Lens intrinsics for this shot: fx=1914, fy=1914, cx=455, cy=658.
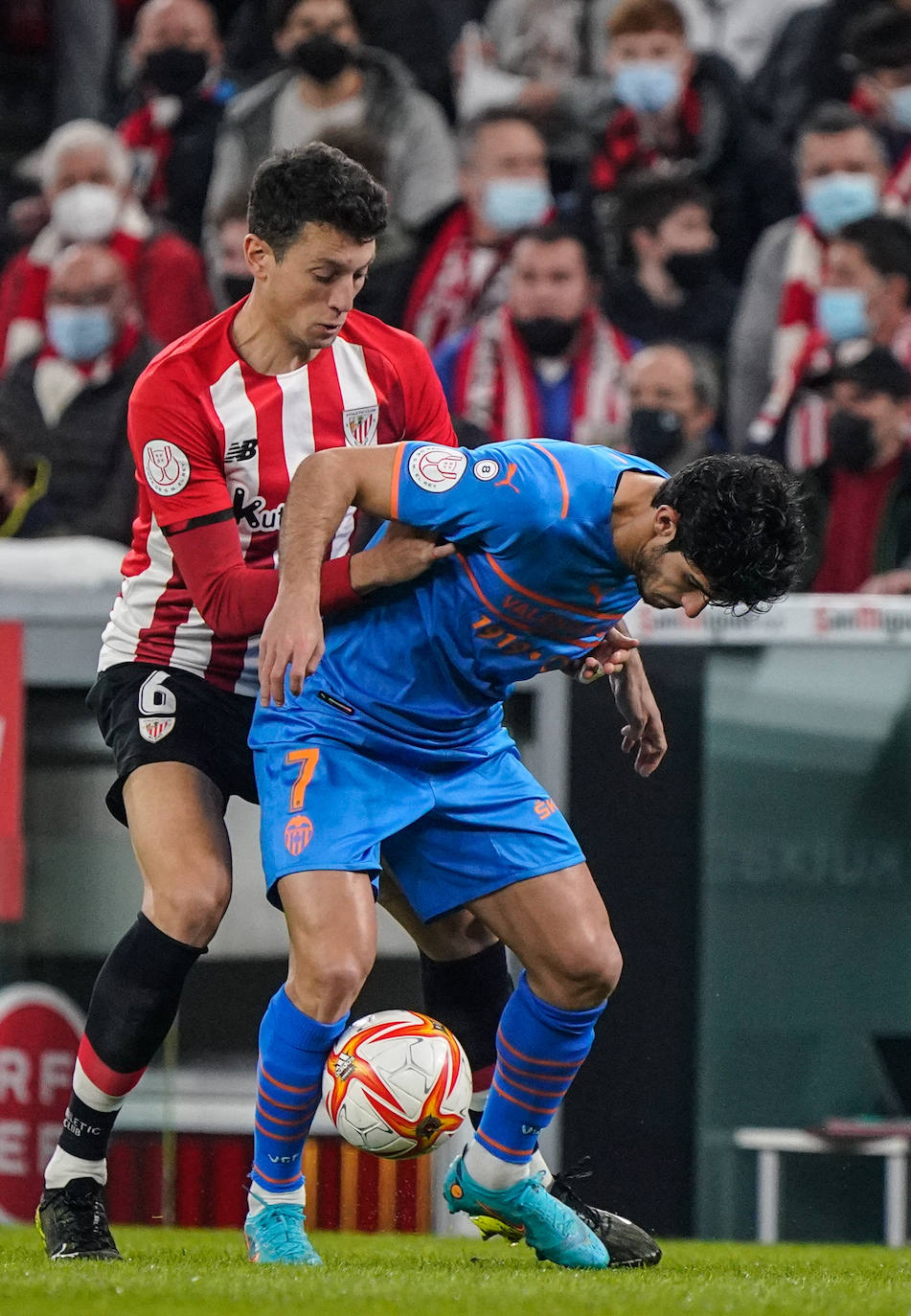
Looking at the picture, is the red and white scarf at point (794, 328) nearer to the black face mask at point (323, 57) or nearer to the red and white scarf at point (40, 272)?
the black face mask at point (323, 57)

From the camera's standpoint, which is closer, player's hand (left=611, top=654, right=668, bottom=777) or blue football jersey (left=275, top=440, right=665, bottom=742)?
blue football jersey (left=275, top=440, right=665, bottom=742)

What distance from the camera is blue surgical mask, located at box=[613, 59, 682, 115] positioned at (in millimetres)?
7457

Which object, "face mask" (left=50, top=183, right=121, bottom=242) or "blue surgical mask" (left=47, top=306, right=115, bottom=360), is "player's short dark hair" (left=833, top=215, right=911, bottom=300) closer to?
"blue surgical mask" (left=47, top=306, right=115, bottom=360)

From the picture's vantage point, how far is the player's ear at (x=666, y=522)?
3.38 m

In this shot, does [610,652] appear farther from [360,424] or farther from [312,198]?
[312,198]

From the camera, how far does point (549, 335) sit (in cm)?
695

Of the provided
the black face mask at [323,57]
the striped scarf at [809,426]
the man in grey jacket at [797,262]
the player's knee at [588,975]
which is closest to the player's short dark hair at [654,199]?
the man in grey jacket at [797,262]

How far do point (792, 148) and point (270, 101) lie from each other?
212 cm

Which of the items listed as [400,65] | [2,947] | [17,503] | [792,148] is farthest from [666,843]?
[400,65]

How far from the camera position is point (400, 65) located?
7.85 metres

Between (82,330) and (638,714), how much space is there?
163 inches

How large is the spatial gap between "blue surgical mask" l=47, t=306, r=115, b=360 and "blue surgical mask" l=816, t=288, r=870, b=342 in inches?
107

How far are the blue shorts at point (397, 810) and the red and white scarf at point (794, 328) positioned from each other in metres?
3.25

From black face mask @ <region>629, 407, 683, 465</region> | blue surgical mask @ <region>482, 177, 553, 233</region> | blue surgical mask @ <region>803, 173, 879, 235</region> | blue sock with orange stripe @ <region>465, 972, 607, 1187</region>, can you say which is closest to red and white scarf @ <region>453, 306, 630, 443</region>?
black face mask @ <region>629, 407, 683, 465</region>
